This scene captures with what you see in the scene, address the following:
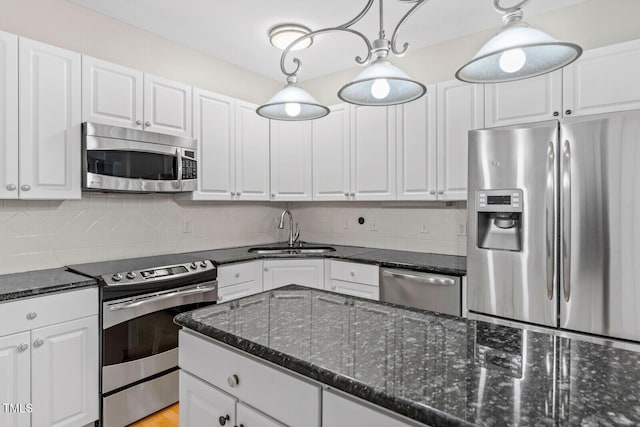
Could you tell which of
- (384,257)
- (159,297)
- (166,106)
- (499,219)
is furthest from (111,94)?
(499,219)

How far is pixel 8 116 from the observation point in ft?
6.77

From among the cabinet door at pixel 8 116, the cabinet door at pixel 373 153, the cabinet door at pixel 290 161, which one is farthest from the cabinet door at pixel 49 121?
the cabinet door at pixel 373 153

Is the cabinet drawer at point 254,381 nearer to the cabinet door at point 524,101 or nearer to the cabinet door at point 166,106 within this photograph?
the cabinet door at point 166,106

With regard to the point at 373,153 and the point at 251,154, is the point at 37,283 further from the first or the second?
the point at 373,153

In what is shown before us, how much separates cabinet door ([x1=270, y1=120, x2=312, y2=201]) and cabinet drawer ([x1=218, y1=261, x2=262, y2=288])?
0.87 metres

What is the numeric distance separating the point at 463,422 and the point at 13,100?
2.65 metres

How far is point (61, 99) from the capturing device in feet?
7.38

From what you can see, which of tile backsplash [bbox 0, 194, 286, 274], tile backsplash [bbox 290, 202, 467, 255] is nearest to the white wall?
tile backsplash [bbox 0, 194, 286, 274]

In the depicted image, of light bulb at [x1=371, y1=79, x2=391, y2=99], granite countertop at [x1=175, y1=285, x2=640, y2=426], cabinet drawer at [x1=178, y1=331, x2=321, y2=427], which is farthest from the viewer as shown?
light bulb at [x1=371, y1=79, x2=391, y2=99]

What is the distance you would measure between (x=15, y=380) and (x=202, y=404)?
131 centimetres

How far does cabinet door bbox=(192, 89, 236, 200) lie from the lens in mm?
3076

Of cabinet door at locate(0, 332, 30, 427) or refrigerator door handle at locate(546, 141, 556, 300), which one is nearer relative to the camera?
cabinet door at locate(0, 332, 30, 427)

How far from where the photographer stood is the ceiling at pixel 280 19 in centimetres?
251

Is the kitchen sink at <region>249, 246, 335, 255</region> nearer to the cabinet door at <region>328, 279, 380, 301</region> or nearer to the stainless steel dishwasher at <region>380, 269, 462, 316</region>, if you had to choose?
the cabinet door at <region>328, 279, 380, 301</region>
